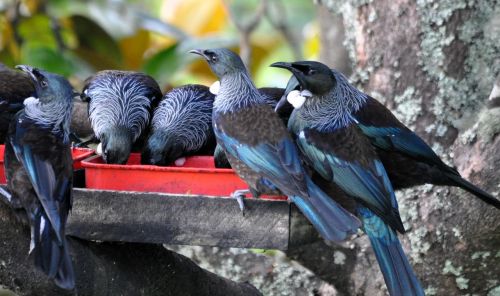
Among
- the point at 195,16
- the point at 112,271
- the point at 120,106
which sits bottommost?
the point at 112,271

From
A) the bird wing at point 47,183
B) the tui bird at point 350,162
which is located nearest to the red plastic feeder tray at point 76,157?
the bird wing at point 47,183

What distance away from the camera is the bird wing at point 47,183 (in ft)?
9.12

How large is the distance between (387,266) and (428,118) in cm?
110

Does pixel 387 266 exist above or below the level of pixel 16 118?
below

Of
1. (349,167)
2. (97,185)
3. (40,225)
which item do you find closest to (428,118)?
(349,167)

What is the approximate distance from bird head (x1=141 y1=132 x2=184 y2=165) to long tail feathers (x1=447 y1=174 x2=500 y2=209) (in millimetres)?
1071

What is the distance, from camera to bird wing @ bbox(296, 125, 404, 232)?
3299mm

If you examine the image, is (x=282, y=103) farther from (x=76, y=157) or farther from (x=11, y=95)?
(x=11, y=95)

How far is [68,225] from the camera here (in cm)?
306

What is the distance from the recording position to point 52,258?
267 centimetres

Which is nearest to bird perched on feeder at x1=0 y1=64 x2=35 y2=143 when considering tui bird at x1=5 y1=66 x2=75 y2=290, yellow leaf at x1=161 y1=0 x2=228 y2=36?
tui bird at x1=5 y1=66 x2=75 y2=290

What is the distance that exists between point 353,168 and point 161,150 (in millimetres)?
798

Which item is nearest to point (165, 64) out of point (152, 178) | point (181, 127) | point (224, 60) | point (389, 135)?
point (181, 127)

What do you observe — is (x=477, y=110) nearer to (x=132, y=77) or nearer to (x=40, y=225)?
(x=132, y=77)
